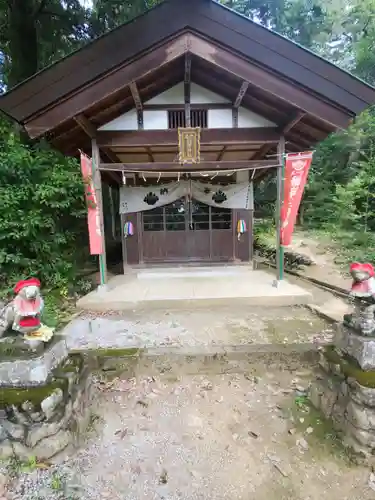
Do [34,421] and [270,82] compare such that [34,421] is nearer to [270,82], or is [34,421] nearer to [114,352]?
[114,352]

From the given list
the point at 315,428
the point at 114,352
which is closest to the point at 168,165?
the point at 114,352

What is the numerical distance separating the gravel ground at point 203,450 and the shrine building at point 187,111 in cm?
406

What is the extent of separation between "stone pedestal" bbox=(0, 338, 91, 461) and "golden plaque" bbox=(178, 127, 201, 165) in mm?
4879

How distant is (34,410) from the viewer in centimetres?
253

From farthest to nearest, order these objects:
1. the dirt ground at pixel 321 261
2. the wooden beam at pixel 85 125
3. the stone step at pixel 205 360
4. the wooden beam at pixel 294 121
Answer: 1. the dirt ground at pixel 321 261
2. the wooden beam at pixel 294 121
3. the wooden beam at pixel 85 125
4. the stone step at pixel 205 360

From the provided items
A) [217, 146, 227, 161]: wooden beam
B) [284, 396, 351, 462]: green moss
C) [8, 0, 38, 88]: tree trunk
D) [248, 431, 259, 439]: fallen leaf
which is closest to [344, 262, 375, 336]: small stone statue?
[284, 396, 351, 462]: green moss

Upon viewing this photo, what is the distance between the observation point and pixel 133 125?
6.70 metres

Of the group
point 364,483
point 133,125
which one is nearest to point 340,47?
point 133,125

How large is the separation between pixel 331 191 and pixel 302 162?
35.1 ft

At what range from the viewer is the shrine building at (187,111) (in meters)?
5.37

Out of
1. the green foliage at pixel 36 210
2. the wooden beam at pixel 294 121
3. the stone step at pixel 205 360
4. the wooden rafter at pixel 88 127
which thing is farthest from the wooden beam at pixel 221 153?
the stone step at pixel 205 360

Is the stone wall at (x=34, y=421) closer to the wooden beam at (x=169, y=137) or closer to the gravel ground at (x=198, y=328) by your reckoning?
the gravel ground at (x=198, y=328)

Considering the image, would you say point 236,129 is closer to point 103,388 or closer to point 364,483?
point 103,388

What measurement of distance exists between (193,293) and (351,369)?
4074 millimetres
